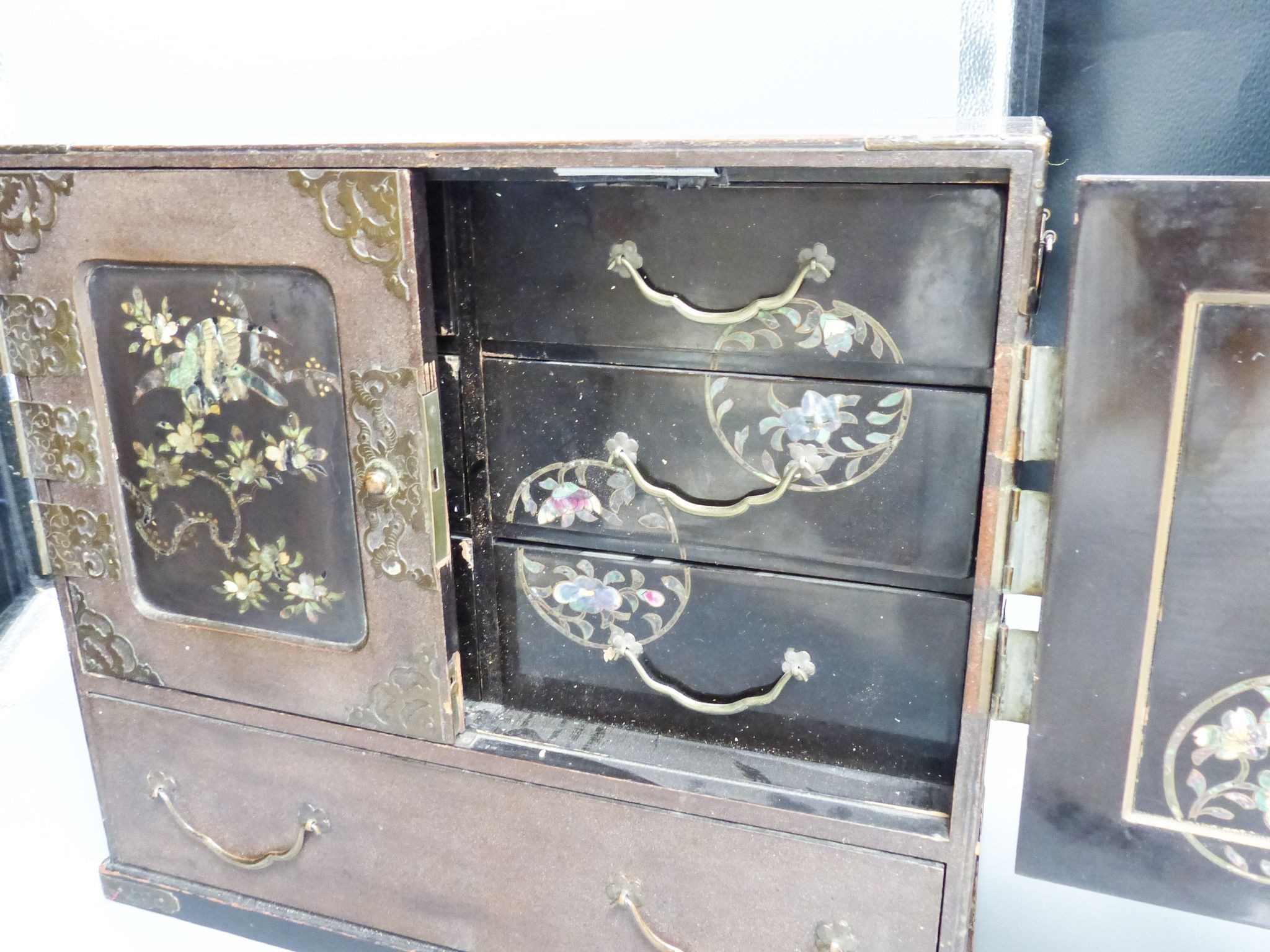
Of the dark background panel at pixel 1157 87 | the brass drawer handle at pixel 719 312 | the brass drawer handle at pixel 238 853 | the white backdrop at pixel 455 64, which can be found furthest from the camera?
the white backdrop at pixel 455 64

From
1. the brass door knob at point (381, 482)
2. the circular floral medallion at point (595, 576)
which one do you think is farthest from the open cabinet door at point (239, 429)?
the circular floral medallion at point (595, 576)

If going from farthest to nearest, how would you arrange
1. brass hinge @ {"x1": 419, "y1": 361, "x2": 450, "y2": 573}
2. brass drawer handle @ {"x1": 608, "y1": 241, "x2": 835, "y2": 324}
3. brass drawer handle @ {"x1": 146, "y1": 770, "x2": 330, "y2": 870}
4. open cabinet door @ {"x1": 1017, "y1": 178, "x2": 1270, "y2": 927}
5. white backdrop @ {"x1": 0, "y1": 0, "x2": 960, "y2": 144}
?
white backdrop @ {"x1": 0, "y1": 0, "x2": 960, "y2": 144} < brass drawer handle @ {"x1": 146, "y1": 770, "x2": 330, "y2": 870} < brass hinge @ {"x1": 419, "y1": 361, "x2": 450, "y2": 573} < brass drawer handle @ {"x1": 608, "y1": 241, "x2": 835, "y2": 324} < open cabinet door @ {"x1": 1017, "y1": 178, "x2": 1270, "y2": 927}

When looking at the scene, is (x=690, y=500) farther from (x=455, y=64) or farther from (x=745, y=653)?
(x=455, y=64)

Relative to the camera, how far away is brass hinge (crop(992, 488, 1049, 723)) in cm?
87

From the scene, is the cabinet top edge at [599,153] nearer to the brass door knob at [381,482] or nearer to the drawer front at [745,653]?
the brass door knob at [381,482]

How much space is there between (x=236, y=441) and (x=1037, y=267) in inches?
32.2

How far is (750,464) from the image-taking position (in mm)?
918

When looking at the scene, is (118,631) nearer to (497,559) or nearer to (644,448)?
(497,559)

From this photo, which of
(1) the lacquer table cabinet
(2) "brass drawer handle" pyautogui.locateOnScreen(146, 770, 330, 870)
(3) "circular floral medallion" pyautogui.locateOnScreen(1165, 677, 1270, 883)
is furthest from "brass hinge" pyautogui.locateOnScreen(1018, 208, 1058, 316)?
(2) "brass drawer handle" pyautogui.locateOnScreen(146, 770, 330, 870)

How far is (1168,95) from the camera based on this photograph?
51.9 inches

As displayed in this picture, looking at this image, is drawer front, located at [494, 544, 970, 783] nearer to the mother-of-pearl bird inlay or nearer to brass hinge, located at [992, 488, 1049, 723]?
brass hinge, located at [992, 488, 1049, 723]

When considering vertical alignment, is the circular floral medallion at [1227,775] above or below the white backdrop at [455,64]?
below

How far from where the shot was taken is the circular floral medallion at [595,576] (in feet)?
3.20

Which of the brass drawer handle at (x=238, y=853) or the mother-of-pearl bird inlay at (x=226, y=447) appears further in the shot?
the brass drawer handle at (x=238, y=853)
